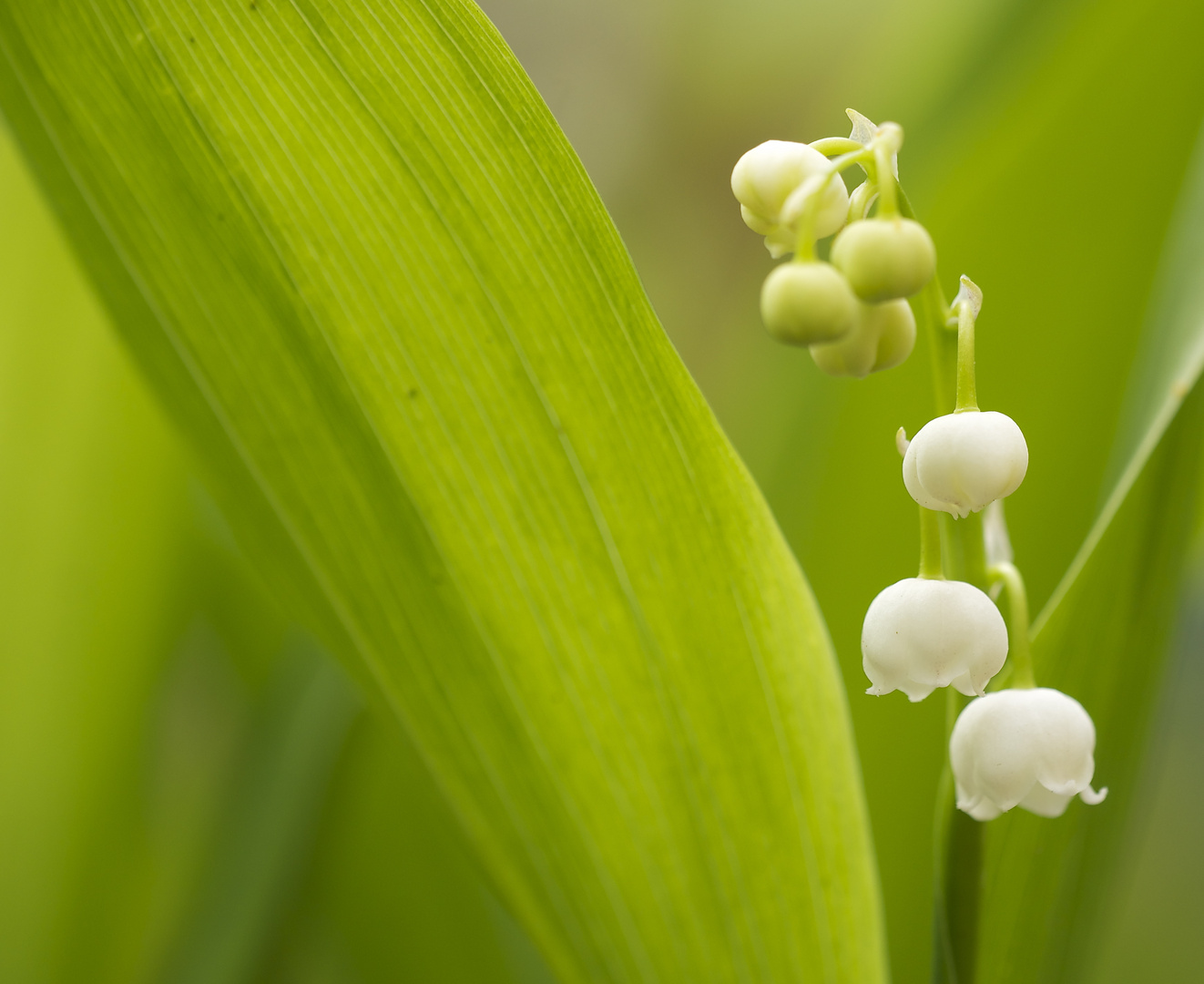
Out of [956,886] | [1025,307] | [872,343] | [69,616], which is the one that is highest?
[1025,307]

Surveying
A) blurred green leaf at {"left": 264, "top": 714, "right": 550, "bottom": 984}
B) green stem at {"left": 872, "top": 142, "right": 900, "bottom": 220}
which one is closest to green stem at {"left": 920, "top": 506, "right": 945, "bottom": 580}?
green stem at {"left": 872, "top": 142, "right": 900, "bottom": 220}

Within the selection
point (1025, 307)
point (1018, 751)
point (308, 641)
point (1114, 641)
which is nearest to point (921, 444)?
point (1018, 751)

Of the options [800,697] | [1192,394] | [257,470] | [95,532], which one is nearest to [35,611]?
[95,532]

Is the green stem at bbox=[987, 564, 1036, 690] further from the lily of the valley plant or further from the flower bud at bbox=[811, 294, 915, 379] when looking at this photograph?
the flower bud at bbox=[811, 294, 915, 379]

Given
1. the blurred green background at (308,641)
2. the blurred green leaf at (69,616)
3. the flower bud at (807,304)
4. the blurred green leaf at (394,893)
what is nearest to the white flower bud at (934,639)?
the flower bud at (807,304)

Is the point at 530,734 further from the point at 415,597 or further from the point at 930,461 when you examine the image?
the point at 930,461

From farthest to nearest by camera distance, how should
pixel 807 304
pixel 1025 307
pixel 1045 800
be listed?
pixel 1025 307 < pixel 1045 800 < pixel 807 304

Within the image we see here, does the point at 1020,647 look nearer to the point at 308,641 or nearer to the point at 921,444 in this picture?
the point at 921,444

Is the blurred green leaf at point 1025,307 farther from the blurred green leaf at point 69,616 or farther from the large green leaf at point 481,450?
the blurred green leaf at point 69,616
